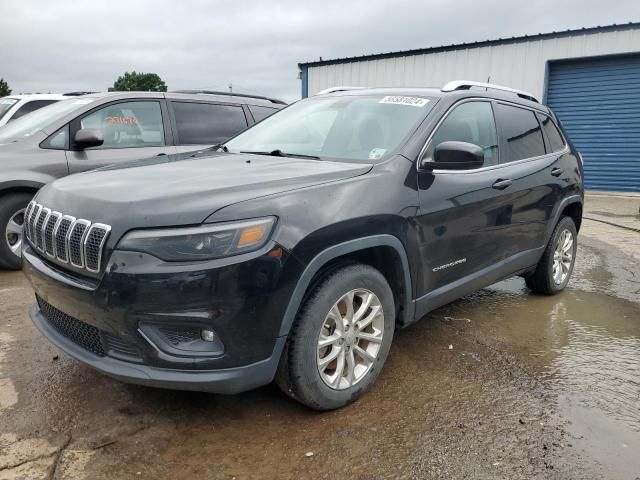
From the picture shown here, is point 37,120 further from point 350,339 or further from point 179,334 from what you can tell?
point 350,339

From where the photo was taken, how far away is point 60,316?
2.61 m

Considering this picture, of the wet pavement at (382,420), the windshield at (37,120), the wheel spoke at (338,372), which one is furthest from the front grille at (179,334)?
the windshield at (37,120)

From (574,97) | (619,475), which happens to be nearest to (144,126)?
(619,475)

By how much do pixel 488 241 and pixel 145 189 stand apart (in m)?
2.26

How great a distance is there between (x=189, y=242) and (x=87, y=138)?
136 inches

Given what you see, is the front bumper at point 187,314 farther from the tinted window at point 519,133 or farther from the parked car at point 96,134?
the parked car at point 96,134

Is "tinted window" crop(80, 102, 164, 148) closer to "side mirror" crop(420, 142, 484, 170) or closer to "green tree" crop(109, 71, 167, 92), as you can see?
"side mirror" crop(420, 142, 484, 170)

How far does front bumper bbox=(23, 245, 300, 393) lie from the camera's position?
2.15m

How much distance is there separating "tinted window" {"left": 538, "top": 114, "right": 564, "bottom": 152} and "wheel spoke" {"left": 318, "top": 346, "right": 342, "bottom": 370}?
9.74 feet

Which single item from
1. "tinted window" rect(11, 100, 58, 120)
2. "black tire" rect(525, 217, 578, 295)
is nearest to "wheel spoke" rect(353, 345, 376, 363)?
"black tire" rect(525, 217, 578, 295)

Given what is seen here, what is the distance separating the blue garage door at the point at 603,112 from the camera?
1220 centimetres

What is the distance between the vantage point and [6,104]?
29.9 feet

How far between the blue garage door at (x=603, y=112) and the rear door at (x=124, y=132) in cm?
1064

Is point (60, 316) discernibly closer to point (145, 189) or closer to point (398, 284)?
point (145, 189)
